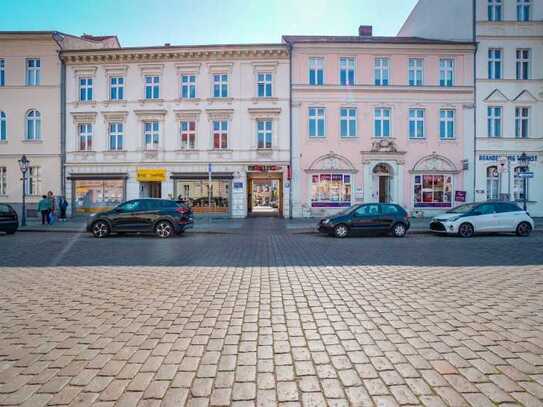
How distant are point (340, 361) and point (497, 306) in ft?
10.00

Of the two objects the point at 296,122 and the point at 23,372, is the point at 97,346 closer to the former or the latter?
the point at 23,372

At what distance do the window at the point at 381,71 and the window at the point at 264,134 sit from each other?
8.39 meters

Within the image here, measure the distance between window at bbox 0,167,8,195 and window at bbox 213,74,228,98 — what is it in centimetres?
1662

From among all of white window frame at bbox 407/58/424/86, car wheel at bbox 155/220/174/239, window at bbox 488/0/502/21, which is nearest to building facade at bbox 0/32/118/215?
car wheel at bbox 155/220/174/239

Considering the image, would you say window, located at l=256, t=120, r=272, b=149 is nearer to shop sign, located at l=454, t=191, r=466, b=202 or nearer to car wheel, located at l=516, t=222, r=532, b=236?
shop sign, located at l=454, t=191, r=466, b=202

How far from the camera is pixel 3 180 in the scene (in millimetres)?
24094

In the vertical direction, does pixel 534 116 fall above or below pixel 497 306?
above

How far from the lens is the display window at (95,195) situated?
2375 cm

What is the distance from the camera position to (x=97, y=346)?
348 cm

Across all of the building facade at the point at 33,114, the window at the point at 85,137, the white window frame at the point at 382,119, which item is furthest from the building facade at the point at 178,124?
the white window frame at the point at 382,119

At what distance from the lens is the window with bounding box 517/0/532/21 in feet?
76.1

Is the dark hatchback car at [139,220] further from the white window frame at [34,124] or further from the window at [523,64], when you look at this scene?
the window at [523,64]

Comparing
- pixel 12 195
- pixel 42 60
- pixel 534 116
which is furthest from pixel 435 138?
pixel 12 195

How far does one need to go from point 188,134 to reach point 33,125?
38.5 feet
